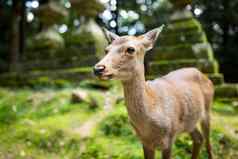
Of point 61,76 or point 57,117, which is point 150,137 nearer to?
point 57,117

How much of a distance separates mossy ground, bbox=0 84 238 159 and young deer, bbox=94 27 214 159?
1191mm

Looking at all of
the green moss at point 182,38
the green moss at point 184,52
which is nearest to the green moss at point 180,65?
the green moss at point 184,52

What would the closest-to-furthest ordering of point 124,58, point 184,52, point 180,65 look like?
point 124,58 < point 180,65 < point 184,52

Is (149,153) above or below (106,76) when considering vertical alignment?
below

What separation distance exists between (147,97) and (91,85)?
4.62 meters

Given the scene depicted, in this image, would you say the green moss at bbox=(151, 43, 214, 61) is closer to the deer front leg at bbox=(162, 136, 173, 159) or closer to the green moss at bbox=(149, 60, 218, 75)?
the green moss at bbox=(149, 60, 218, 75)

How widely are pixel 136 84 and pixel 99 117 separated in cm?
281

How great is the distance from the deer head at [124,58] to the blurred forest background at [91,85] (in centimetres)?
93

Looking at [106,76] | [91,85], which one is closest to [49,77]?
[91,85]

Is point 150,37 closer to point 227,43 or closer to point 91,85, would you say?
point 91,85

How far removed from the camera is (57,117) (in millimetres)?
5711

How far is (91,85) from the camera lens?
7.42 m

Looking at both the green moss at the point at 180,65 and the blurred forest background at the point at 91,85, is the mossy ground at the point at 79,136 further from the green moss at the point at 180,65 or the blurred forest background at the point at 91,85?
the green moss at the point at 180,65

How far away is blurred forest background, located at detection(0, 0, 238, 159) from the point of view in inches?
179
